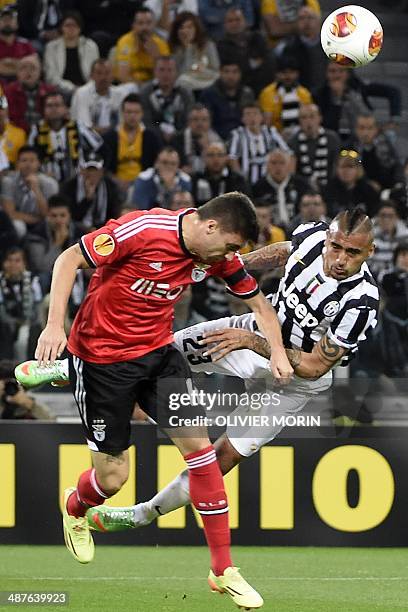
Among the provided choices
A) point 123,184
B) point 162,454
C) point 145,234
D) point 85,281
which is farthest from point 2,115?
point 145,234

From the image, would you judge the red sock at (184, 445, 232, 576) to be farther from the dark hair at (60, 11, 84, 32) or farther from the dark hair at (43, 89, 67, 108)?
the dark hair at (60, 11, 84, 32)

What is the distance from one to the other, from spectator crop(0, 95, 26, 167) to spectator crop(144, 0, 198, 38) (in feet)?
6.30

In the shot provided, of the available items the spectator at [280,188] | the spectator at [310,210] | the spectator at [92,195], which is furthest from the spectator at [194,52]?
the spectator at [310,210]

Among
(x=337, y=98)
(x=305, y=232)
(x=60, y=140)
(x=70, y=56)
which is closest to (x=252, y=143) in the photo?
(x=337, y=98)

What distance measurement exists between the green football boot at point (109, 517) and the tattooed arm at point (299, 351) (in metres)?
1.01

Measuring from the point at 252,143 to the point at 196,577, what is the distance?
5489 millimetres

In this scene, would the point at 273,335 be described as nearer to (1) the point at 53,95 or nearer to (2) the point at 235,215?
(2) the point at 235,215

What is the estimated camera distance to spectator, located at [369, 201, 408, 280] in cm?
1098

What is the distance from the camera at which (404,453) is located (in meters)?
9.13

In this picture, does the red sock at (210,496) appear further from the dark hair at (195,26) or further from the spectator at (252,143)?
the dark hair at (195,26)

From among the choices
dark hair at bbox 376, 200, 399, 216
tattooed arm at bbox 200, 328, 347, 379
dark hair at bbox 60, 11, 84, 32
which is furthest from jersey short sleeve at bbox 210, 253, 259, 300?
dark hair at bbox 60, 11, 84, 32

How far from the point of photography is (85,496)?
6672mm

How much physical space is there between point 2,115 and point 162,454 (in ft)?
14.7

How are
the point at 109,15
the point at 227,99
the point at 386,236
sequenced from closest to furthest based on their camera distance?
the point at 386,236 < the point at 227,99 < the point at 109,15
